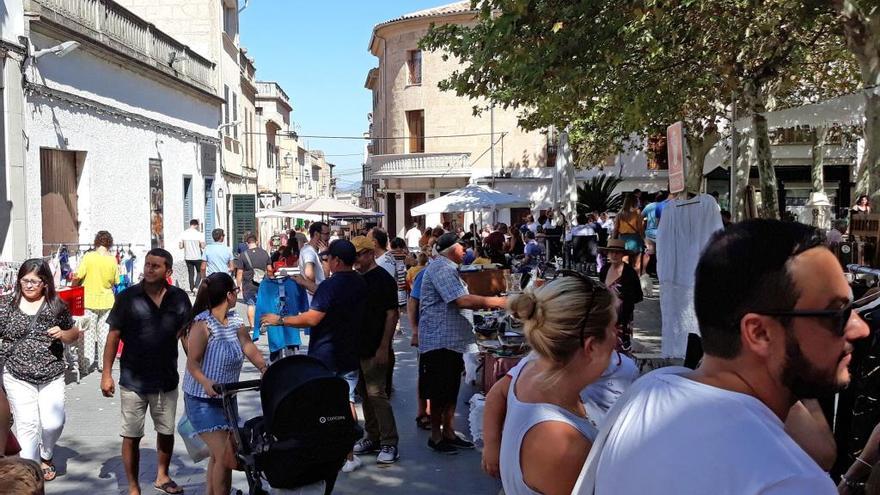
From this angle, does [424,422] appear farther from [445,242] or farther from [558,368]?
[558,368]

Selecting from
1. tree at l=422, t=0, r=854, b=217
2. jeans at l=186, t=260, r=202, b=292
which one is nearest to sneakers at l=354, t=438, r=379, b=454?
tree at l=422, t=0, r=854, b=217

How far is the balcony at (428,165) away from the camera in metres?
38.5

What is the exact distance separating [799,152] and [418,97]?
17134mm

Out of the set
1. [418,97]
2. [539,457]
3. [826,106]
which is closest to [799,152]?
[418,97]

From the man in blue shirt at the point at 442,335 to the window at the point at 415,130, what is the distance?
3395 cm

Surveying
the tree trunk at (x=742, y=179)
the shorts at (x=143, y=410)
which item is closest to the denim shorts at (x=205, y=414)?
the shorts at (x=143, y=410)

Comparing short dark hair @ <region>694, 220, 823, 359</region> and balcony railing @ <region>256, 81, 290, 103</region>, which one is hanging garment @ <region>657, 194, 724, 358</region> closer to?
short dark hair @ <region>694, 220, 823, 359</region>

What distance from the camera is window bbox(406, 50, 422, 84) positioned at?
40.2 meters

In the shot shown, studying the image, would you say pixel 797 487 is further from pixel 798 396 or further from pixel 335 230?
pixel 335 230

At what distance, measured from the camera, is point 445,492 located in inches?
238

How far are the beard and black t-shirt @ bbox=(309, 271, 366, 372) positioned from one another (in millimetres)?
5000

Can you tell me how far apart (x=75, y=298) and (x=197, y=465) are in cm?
403

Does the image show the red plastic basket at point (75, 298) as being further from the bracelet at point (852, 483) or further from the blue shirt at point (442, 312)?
the bracelet at point (852, 483)

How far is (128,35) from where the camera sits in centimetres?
1891
